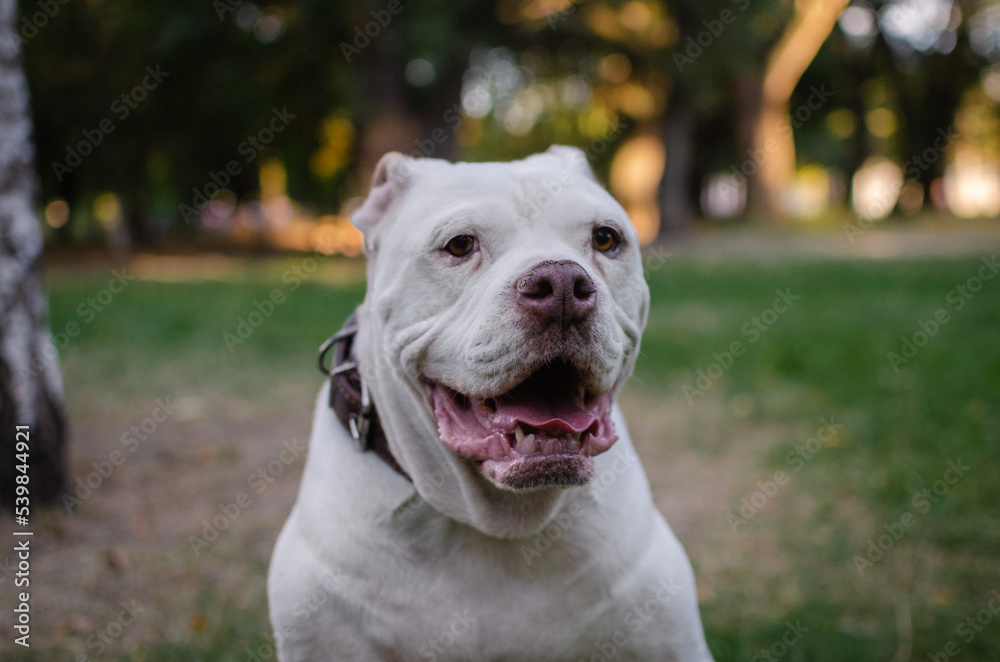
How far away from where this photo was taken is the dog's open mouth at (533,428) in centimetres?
200

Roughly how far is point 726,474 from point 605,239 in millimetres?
3066

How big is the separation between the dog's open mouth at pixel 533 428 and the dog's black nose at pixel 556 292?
16 centimetres

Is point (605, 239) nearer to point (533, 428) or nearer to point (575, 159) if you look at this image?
point (575, 159)

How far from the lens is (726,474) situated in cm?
500

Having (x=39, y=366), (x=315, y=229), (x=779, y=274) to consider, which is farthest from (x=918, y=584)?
(x=315, y=229)

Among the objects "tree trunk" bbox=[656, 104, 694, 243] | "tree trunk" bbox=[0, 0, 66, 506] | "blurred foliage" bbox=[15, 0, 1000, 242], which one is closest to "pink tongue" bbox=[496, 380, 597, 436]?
"tree trunk" bbox=[0, 0, 66, 506]

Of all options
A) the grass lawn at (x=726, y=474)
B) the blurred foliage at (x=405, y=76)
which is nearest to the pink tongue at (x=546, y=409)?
the grass lawn at (x=726, y=474)

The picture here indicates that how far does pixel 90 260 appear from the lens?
21.3m

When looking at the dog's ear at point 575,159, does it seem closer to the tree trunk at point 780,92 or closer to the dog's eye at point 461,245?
the dog's eye at point 461,245

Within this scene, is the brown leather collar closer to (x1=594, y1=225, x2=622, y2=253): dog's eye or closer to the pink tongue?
the pink tongue

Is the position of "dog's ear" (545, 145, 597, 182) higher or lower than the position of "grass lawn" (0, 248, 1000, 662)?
higher

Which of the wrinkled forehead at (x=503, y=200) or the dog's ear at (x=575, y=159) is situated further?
the dog's ear at (x=575, y=159)

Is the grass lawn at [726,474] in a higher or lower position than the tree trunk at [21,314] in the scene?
lower

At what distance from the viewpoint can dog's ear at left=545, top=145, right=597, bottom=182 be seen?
2.71 metres
